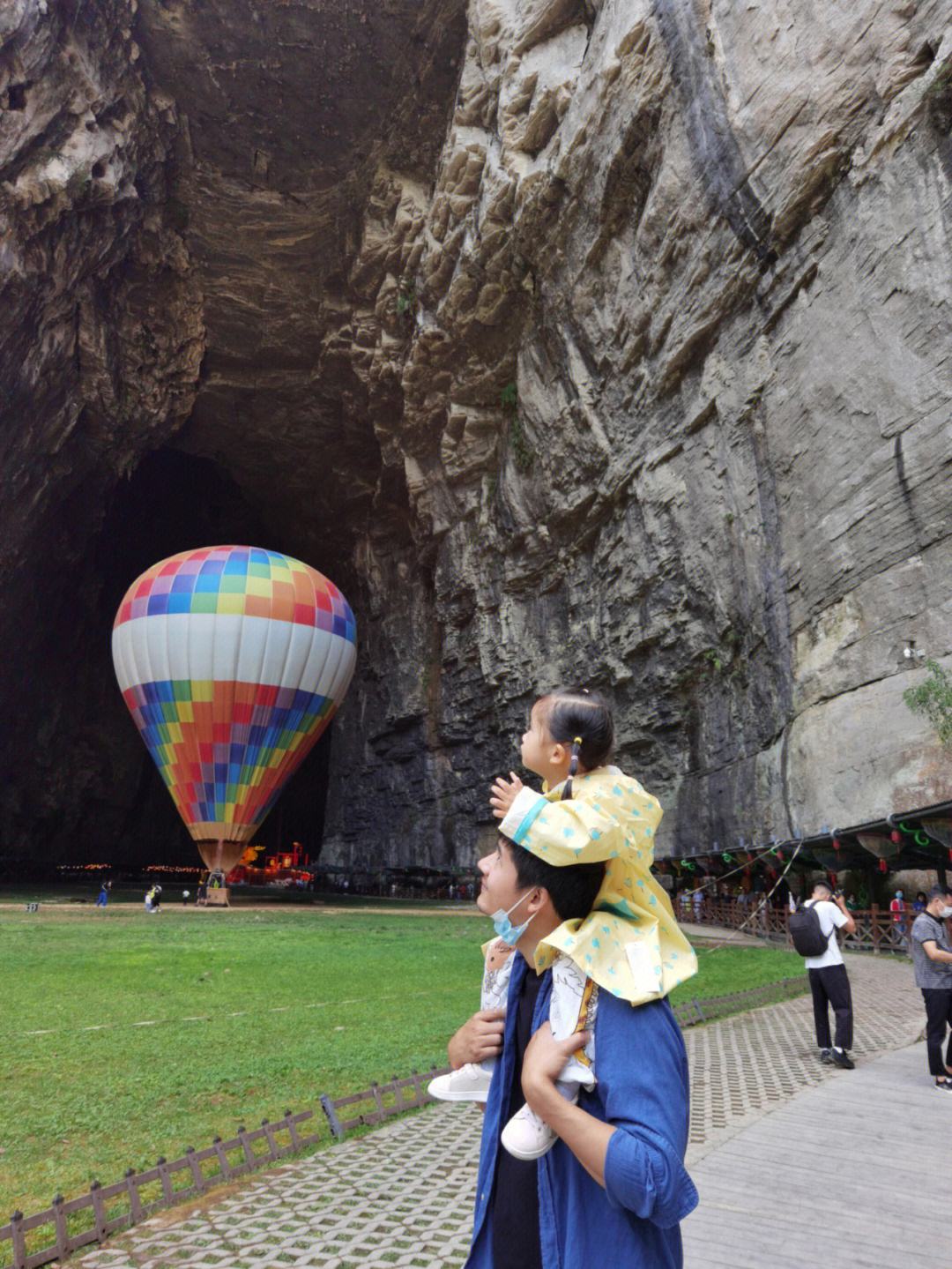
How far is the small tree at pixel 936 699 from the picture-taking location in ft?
57.1

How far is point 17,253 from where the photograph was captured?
3253cm

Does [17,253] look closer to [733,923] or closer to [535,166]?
[535,166]

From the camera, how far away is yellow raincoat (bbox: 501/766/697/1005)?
1.93 meters

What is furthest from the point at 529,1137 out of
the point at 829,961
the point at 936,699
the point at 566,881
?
the point at 936,699

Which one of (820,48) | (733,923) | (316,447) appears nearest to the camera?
(820,48)

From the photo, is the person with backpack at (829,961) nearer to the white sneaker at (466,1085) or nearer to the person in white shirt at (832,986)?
the person in white shirt at (832,986)

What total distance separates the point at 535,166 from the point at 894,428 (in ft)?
59.1

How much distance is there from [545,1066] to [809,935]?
7826 millimetres

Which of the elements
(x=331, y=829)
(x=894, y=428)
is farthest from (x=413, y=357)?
(x=331, y=829)

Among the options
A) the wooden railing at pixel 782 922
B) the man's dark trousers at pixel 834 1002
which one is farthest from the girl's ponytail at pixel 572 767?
the wooden railing at pixel 782 922

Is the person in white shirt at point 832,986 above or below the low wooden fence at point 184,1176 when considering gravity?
above

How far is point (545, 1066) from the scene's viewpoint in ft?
6.03

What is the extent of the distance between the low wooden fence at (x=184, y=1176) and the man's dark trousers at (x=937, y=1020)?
455cm

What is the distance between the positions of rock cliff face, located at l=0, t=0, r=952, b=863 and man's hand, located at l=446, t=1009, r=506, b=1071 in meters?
18.7
